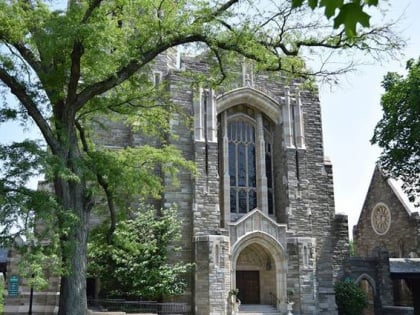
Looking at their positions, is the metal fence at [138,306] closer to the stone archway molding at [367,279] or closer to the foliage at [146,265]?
the foliage at [146,265]

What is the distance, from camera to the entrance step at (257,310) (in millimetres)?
21280

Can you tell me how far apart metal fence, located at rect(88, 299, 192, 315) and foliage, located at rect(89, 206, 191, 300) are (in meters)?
0.42

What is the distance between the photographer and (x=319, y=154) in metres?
25.0

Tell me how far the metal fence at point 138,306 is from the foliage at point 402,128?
10.4 meters

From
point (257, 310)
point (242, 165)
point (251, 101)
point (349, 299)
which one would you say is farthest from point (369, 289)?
point (251, 101)

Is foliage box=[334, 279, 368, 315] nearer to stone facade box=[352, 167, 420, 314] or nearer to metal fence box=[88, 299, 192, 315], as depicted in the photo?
stone facade box=[352, 167, 420, 314]

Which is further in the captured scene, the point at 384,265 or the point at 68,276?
the point at 384,265

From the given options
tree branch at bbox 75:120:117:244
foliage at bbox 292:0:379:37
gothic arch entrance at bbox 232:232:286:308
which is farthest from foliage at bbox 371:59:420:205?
foliage at bbox 292:0:379:37

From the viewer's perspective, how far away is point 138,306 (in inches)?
751

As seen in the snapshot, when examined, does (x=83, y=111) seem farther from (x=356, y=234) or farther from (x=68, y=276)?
(x=356, y=234)

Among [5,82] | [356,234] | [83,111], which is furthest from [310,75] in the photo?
[356,234]

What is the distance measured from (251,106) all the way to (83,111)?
1335cm

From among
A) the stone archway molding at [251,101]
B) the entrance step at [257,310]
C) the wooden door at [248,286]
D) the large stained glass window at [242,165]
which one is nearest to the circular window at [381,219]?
the stone archway molding at [251,101]

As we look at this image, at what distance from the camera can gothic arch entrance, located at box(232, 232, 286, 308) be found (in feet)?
72.1
